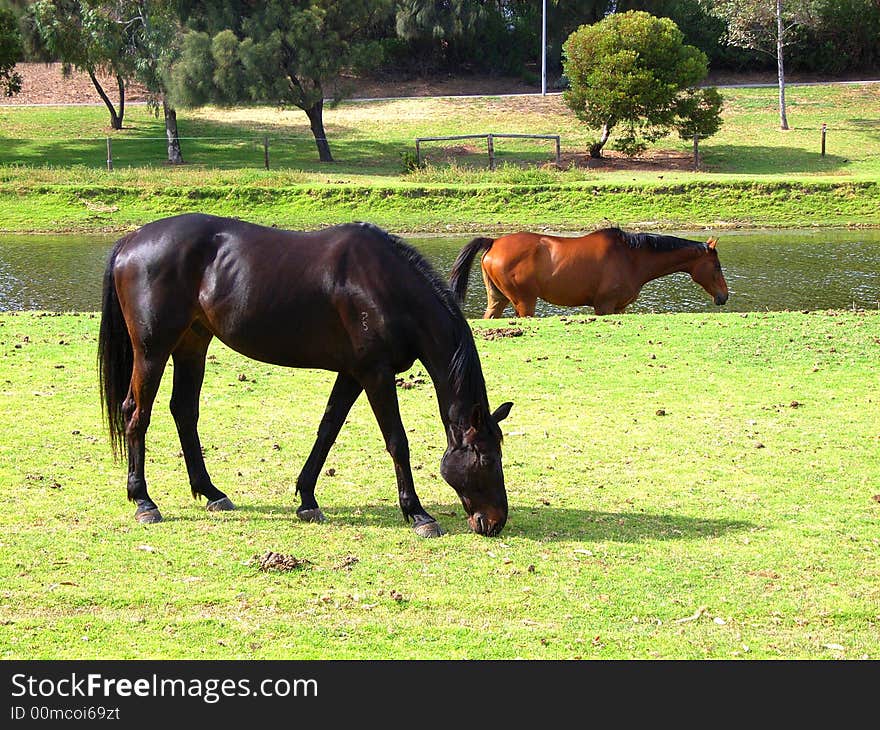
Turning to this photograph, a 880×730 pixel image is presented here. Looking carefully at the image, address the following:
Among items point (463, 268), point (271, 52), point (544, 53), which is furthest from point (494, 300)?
point (544, 53)

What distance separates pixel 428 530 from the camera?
24.2 ft

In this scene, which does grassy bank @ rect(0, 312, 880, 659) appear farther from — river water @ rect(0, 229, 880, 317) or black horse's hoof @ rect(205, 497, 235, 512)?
river water @ rect(0, 229, 880, 317)

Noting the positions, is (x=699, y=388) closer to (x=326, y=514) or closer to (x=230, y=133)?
(x=326, y=514)

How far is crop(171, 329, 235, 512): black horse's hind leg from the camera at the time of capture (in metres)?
8.02

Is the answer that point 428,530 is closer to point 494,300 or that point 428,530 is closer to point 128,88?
point 494,300

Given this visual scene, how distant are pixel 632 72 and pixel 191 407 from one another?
111ft

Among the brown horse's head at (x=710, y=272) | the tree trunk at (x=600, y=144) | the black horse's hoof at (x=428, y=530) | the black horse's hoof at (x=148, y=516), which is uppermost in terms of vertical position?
the tree trunk at (x=600, y=144)

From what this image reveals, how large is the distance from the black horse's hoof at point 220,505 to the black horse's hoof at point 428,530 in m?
1.43

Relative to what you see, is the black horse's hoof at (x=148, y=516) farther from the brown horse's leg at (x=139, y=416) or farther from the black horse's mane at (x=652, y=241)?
the black horse's mane at (x=652, y=241)

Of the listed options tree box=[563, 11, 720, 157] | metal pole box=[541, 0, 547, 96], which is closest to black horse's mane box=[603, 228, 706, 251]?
tree box=[563, 11, 720, 157]

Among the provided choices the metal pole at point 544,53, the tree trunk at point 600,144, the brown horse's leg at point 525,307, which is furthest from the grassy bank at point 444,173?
the brown horse's leg at point 525,307

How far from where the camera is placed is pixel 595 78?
39781 millimetres

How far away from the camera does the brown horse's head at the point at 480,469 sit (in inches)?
286

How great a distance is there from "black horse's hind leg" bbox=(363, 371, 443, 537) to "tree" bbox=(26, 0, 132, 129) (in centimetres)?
3602
